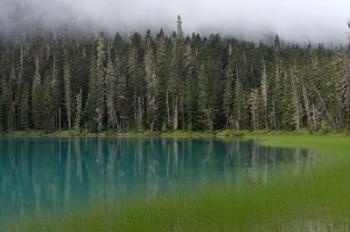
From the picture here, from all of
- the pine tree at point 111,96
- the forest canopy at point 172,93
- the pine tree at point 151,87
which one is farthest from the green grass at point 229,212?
the pine tree at point 111,96

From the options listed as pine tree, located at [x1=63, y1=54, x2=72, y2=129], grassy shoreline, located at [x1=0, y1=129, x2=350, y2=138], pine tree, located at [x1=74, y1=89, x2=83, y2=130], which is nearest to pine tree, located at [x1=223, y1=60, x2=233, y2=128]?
grassy shoreline, located at [x1=0, y1=129, x2=350, y2=138]

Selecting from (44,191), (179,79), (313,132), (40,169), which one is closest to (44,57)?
(179,79)

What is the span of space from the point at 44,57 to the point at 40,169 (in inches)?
4893

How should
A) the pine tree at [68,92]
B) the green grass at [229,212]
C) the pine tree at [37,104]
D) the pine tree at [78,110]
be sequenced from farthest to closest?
the pine tree at [37,104] → the pine tree at [68,92] → the pine tree at [78,110] → the green grass at [229,212]

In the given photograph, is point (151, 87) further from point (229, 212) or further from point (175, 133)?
point (229, 212)

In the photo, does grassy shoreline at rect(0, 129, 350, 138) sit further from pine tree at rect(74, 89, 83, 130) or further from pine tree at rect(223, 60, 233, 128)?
pine tree at rect(223, 60, 233, 128)

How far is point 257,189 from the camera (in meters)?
23.9

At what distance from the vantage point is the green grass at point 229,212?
16078mm

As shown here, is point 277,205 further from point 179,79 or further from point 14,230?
point 179,79

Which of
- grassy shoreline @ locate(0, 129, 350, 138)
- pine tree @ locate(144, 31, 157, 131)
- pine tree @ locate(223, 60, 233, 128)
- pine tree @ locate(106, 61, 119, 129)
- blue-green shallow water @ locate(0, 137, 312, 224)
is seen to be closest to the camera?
blue-green shallow water @ locate(0, 137, 312, 224)

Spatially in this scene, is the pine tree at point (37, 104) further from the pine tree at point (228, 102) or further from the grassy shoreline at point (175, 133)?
the pine tree at point (228, 102)

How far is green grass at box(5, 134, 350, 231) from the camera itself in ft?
52.7

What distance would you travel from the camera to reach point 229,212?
1809 centimetres

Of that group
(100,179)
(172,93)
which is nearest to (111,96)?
(172,93)
